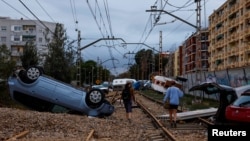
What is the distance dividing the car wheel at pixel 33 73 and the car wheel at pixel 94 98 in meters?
2.55

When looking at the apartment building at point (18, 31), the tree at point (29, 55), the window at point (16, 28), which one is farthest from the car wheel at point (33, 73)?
the window at point (16, 28)

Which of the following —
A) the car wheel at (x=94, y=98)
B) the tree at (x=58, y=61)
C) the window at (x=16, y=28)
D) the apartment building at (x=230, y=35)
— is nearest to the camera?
the car wheel at (x=94, y=98)

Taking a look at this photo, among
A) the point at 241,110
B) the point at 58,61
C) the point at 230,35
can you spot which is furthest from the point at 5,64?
the point at 230,35

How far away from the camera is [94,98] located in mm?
22844

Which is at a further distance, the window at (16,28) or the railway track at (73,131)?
the window at (16,28)

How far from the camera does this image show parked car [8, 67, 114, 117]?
2242cm

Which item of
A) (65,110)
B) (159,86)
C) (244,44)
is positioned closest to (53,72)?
(159,86)

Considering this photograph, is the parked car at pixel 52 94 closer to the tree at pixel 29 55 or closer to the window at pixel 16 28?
the tree at pixel 29 55

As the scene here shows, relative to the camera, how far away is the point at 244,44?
3529 inches

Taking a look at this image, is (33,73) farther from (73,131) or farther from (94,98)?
(73,131)

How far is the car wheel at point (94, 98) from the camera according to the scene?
22767 mm

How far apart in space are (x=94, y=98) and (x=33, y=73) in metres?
3.09

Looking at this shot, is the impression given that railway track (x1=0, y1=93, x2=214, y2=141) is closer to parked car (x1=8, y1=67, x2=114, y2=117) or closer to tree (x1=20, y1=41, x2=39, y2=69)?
parked car (x1=8, y1=67, x2=114, y2=117)

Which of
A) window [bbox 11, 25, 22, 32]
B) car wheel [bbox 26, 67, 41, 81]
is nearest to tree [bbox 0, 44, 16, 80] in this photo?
car wheel [bbox 26, 67, 41, 81]
